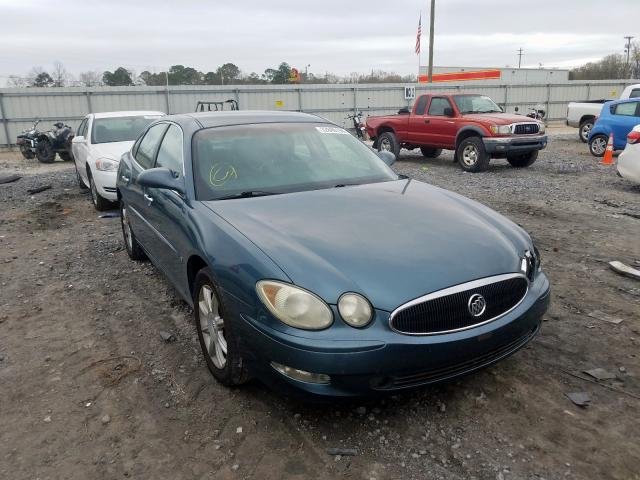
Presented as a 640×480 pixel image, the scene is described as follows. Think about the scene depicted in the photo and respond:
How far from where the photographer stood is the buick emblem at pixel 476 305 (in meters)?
2.60

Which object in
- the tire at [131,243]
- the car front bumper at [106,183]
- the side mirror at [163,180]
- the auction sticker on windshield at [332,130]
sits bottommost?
the tire at [131,243]

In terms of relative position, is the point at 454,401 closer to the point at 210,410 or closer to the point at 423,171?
the point at 210,410

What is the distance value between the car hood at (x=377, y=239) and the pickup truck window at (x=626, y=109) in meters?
11.6

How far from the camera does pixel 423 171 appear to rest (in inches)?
479

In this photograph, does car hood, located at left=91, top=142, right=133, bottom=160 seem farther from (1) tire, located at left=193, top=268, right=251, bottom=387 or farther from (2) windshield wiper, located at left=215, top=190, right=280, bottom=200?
(1) tire, located at left=193, top=268, right=251, bottom=387

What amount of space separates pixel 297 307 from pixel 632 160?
8.53 m

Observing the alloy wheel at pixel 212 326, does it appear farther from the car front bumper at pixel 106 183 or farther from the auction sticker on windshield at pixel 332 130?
the car front bumper at pixel 106 183

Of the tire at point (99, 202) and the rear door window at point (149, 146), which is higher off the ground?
the rear door window at point (149, 146)

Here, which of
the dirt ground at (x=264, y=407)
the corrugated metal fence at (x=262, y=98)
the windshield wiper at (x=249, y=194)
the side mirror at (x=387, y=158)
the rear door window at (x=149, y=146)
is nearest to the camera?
the dirt ground at (x=264, y=407)

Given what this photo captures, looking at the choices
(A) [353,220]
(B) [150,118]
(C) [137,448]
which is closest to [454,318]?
(A) [353,220]

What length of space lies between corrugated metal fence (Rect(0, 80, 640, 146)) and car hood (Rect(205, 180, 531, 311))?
20.1 m

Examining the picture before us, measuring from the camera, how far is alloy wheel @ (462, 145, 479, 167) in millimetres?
11875

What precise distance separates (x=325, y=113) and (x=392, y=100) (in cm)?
371

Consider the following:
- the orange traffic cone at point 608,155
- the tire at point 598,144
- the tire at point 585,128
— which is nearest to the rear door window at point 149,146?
the orange traffic cone at point 608,155
